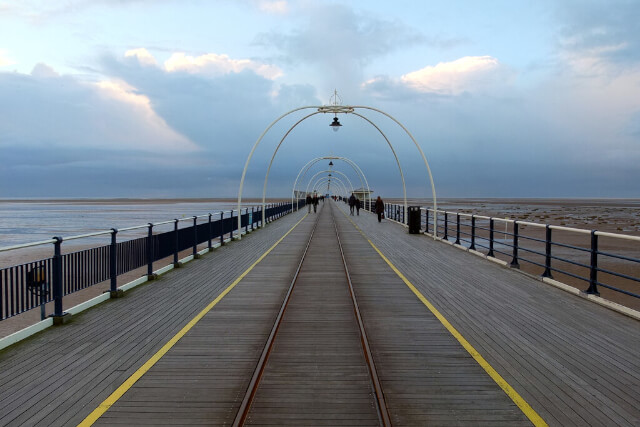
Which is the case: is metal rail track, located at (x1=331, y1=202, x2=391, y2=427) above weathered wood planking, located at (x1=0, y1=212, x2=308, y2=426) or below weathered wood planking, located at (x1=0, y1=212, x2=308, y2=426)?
above

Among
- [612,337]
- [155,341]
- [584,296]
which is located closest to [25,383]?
[155,341]

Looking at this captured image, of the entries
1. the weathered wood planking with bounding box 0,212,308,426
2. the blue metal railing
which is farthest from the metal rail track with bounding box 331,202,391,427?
the blue metal railing

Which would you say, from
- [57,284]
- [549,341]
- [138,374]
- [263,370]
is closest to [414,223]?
[549,341]

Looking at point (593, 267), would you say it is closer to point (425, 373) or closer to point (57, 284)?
point (425, 373)

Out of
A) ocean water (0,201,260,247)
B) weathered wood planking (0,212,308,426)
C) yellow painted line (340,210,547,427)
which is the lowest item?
ocean water (0,201,260,247)

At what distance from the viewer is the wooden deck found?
Answer: 13.4 feet

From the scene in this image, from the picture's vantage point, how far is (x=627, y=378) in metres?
4.79

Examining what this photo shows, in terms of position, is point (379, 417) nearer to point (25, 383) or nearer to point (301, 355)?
point (301, 355)

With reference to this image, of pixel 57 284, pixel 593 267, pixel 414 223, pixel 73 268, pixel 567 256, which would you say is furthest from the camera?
pixel 414 223

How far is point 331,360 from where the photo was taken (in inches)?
209

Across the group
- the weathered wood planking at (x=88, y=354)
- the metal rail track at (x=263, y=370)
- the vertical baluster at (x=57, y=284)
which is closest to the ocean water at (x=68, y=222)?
the weathered wood planking at (x=88, y=354)

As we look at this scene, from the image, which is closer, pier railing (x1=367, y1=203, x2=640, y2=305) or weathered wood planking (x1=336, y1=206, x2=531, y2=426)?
weathered wood planking (x1=336, y1=206, x2=531, y2=426)

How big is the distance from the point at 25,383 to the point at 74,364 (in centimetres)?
55

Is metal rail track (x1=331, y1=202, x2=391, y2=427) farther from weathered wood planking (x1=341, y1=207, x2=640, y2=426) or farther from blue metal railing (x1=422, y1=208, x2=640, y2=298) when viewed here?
blue metal railing (x1=422, y1=208, x2=640, y2=298)
